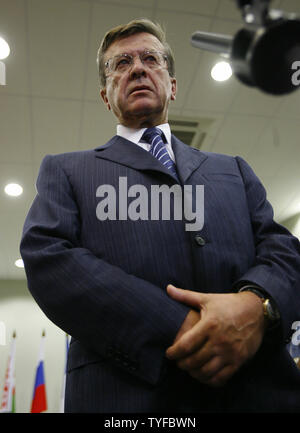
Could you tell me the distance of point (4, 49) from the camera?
288cm

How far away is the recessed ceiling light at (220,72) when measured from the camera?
3.09 m

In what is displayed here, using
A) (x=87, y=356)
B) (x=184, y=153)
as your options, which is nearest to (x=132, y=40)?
(x=184, y=153)

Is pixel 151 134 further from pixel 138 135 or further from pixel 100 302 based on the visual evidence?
pixel 100 302

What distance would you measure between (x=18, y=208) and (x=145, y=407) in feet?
15.1

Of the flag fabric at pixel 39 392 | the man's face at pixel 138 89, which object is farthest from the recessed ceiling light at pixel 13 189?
the man's face at pixel 138 89

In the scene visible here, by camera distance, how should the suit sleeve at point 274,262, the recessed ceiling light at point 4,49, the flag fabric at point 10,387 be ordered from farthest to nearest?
the flag fabric at point 10,387
the recessed ceiling light at point 4,49
the suit sleeve at point 274,262

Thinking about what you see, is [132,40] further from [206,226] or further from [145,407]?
[145,407]

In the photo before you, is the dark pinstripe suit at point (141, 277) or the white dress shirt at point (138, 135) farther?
the white dress shirt at point (138, 135)

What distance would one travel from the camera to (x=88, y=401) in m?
0.77

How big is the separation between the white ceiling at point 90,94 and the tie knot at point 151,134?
179cm

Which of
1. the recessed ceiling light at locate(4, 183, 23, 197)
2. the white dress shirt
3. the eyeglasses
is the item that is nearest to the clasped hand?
the white dress shirt

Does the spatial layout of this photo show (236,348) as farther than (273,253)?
No

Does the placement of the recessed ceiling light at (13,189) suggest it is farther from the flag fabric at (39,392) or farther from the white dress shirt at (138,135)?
the white dress shirt at (138,135)

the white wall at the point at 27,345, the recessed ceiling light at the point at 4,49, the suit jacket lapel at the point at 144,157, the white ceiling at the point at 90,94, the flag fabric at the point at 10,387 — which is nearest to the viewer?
the suit jacket lapel at the point at 144,157
